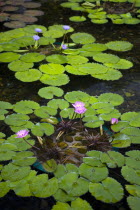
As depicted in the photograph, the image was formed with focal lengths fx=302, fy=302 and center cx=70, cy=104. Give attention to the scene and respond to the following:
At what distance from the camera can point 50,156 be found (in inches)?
47.3

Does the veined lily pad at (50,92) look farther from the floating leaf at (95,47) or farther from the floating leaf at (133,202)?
the floating leaf at (133,202)

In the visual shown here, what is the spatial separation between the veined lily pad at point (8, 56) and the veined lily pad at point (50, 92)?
415 mm

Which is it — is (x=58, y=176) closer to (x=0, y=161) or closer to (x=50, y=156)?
(x=50, y=156)

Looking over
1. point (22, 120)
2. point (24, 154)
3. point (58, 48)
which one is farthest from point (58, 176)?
point (58, 48)

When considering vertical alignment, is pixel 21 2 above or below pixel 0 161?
above

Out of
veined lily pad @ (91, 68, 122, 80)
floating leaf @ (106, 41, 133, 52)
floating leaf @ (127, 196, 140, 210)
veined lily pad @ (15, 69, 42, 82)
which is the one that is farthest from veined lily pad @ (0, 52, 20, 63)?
floating leaf @ (127, 196, 140, 210)

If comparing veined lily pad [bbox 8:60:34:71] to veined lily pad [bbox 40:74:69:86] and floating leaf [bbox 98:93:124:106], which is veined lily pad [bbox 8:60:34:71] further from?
floating leaf [bbox 98:93:124:106]

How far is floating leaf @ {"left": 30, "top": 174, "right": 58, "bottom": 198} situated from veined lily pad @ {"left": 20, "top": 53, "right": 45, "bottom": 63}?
94 cm

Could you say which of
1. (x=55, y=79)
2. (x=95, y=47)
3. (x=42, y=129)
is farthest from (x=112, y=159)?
(x=95, y=47)

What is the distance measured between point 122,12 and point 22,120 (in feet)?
5.73

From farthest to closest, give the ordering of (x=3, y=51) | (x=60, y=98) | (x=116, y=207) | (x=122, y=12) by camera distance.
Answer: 1. (x=122, y=12)
2. (x=3, y=51)
3. (x=60, y=98)
4. (x=116, y=207)

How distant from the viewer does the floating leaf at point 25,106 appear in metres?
1.43

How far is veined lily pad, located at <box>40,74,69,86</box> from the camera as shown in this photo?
167cm

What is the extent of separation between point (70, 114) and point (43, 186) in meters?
0.43
